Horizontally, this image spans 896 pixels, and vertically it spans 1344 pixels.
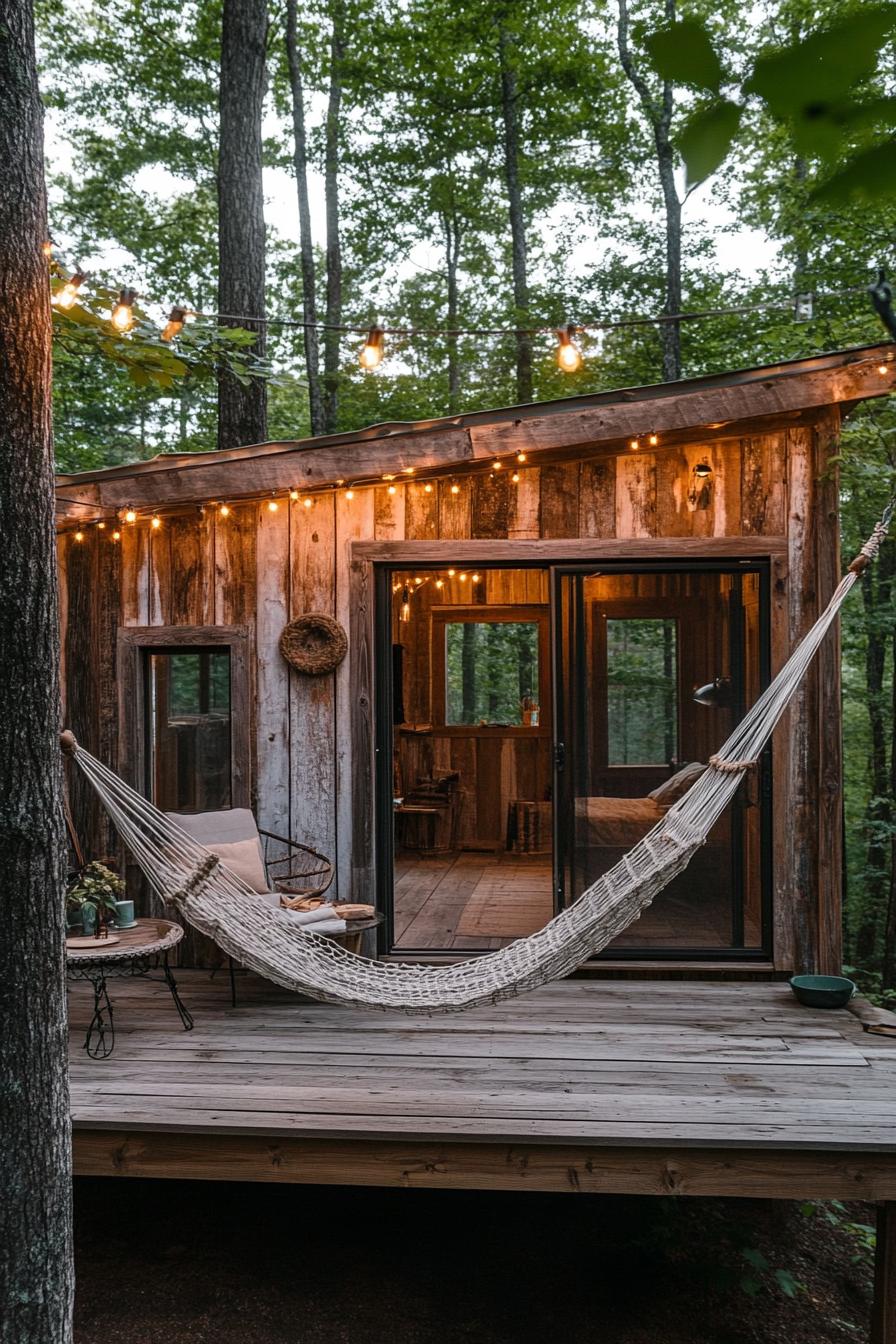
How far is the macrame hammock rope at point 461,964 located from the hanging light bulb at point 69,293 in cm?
159

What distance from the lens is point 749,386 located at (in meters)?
3.89

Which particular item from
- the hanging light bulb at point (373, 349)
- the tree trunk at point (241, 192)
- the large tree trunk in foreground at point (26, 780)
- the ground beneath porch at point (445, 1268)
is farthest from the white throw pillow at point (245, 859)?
the tree trunk at point (241, 192)

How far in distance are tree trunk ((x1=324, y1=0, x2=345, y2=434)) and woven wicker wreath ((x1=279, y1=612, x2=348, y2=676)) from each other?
613cm

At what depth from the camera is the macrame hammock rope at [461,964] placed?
309 cm

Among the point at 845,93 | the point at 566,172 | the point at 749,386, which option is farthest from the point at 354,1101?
the point at 566,172

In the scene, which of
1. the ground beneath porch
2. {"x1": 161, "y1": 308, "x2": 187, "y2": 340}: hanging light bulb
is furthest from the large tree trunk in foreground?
{"x1": 161, "y1": 308, "x2": 187, "y2": 340}: hanging light bulb

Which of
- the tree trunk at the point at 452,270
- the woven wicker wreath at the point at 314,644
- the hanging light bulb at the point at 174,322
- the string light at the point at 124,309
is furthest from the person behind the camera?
the tree trunk at the point at 452,270

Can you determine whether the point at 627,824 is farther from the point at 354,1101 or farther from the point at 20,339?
the point at 20,339

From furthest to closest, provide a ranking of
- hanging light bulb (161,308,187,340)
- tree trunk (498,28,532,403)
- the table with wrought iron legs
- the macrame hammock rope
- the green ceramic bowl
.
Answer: tree trunk (498,28,532,403), the green ceramic bowl, hanging light bulb (161,308,187,340), the table with wrought iron legs, the macrame hammock rope

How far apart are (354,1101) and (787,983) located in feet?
7.05

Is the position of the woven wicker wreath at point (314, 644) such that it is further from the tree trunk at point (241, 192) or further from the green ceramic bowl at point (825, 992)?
the tree trunk at point (241, 192)

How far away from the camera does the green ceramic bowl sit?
12.2ft

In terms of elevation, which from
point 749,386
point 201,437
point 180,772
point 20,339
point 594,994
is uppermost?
point 201,437

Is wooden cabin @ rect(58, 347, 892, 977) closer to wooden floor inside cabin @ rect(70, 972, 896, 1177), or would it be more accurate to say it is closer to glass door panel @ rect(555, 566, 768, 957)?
glass door panel @ rect(555, 566, 768, 957)
